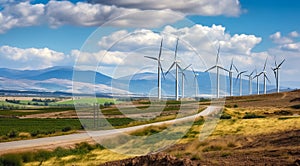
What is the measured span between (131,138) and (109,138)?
5.52 m

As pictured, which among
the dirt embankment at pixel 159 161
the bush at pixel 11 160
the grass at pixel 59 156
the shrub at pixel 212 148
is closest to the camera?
the dirt embankment at pixel 159 161

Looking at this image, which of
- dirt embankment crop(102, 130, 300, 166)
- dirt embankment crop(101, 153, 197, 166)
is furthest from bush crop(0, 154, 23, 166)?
dirt embankment crop(101, 153, 197, 166)

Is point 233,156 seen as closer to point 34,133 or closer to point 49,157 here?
point 49,157

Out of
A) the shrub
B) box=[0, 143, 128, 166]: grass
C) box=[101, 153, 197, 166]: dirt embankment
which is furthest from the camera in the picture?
the shrub

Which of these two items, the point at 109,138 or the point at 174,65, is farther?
the point at 174,65

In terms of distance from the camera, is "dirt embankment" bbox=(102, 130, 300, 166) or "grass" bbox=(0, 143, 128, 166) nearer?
"dirt embankment" bbox=(102, 130, 300, 166)

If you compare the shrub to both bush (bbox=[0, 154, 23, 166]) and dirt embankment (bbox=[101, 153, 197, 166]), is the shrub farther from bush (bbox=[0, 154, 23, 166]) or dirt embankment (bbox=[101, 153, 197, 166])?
bush (bbox=[0, 154, 23, 166])

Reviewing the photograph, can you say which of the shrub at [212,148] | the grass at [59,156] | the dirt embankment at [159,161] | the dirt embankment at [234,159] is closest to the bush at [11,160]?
the grass at [59,156]

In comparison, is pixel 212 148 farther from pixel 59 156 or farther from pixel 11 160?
pixel 11 160

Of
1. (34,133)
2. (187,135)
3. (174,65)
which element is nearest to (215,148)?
(187,135)

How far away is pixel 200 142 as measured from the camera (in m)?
46.4

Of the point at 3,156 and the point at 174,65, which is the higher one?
the point at 174,65

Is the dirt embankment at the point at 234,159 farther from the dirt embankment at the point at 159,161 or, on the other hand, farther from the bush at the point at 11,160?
the bush at the point at 11,160

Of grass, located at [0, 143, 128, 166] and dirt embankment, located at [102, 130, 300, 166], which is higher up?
dirt embankment, located at [102, 130, 300, 166]
